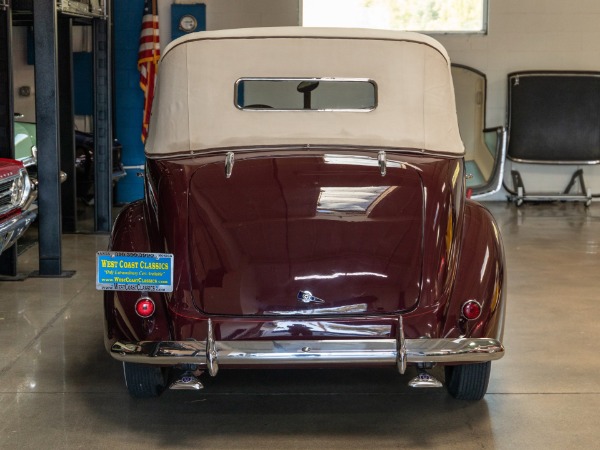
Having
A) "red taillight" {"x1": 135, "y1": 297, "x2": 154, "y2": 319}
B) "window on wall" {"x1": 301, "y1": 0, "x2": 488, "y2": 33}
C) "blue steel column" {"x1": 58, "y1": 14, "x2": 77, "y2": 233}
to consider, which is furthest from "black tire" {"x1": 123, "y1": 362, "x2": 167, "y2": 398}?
"window on wall" {"x1": 301, "y1": 0, "x2": 488, "y2": 33}

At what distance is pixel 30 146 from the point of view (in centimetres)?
874

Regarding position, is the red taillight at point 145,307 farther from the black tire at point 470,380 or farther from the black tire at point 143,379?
the black tire at point 470,380

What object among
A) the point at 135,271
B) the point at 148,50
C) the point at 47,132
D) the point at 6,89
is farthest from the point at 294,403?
the point at 148,50

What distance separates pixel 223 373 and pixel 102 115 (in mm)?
5229

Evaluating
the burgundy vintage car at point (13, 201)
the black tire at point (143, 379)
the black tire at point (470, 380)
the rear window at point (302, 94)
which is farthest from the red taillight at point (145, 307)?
the rear window at point (302, 94)

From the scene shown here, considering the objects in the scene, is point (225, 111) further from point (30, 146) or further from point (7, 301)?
point (30, 146)

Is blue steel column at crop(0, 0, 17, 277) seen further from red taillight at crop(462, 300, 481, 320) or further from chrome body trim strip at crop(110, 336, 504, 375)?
red taillight at crop(462, 300, 481, 320)

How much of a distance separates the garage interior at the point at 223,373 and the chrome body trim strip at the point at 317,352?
0.39 metres

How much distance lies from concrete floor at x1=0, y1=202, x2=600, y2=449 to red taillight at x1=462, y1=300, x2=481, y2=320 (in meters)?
0.51

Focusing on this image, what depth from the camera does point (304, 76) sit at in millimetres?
4516

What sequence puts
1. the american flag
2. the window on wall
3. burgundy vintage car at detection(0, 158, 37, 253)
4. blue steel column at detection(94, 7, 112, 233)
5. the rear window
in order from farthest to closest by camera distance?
the window on wall → the american flag → the rear window → blue steel column at detection(94, 7, 112, 233) → burgundy vintage car at detection(0, 158, 37, 253)

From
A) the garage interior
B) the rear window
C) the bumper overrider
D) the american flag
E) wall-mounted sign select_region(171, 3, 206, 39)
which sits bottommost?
the garage interior

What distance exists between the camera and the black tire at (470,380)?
13.6ft

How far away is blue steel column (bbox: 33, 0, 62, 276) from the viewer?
23.1ft
